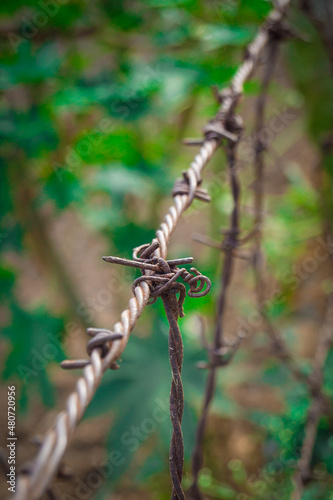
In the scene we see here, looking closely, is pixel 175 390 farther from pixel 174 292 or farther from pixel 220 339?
pixel 220 339

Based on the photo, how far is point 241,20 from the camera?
0.90m

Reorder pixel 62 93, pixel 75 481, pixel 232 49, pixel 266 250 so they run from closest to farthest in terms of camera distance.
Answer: pixel 62 93 < pixel 232 49 < pixel 75 481 < pixel 266 250

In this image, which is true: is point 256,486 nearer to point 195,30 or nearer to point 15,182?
point 15,182

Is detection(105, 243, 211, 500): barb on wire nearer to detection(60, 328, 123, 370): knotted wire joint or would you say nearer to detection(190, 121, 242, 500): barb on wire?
detection(60, 328, 123, 370): knotted wire joint

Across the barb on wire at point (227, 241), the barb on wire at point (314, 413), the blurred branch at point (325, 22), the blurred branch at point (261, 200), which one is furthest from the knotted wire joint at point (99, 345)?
the blurred branch at point (325, 22)

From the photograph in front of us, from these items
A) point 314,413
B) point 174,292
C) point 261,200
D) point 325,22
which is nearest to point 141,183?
point 261,200

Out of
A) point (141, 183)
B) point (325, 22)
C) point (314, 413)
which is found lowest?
point (314, 413)

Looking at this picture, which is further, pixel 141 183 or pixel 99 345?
pixel 141 183

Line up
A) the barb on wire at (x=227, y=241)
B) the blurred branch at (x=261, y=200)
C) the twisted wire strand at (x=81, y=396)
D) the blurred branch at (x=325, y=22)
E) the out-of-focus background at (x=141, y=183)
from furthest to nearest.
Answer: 1. the out-of-focus background at (x=141, y=183)
2. the blurred branch at (x=325, y=22)
3. the blurred branch at (x=261, y=200)
4. the barb on wire at (x=227, y=241)
5. the twisted wire strand at (x=81, y=396)

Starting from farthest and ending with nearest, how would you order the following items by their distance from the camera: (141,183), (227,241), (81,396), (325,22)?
(141,183), (325,22), (227,241), (81,396)

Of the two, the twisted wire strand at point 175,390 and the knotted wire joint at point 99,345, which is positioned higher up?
the knotted wire joint at point 99,345

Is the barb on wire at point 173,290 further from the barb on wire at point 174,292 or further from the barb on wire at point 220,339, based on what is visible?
the barb on wire at point 220,339

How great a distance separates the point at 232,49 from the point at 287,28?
473 mm

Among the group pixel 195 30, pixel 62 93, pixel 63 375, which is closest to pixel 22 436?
pixel 63 375
